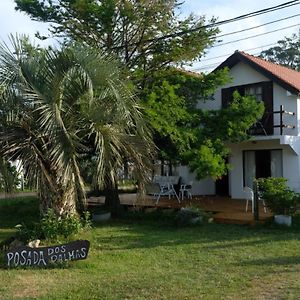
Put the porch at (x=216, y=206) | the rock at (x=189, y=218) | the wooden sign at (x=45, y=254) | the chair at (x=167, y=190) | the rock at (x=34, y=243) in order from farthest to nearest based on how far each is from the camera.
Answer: the chair at (x=167, y=190) → the porch at (x=216, y=206) → the rock at (x=189, y=218) → the rock at (x=34, y=243) → the wooden sign at (x=45, y=254)

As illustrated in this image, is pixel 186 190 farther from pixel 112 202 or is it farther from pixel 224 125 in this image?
pixel 224 125

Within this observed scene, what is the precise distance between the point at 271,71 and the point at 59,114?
35.5 feet

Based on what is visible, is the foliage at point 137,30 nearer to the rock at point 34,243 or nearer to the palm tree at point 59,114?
the palm tree at point 59,114

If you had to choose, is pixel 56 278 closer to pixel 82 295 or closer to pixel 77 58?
pixel 82 295

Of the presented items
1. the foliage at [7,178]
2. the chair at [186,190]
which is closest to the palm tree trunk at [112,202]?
the chair at [186,190]

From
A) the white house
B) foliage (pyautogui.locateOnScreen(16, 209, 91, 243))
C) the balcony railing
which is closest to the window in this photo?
the white house

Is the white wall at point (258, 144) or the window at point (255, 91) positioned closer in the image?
the white wall at point (258, 144)

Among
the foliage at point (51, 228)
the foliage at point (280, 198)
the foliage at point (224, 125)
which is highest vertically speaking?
the foliage at point (224, 125)

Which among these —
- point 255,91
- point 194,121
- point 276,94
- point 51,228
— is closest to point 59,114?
point 51,228

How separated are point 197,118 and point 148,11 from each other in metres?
3.52

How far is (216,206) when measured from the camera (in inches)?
647

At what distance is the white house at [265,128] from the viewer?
17.5 meters

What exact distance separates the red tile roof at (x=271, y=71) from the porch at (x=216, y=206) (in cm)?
436

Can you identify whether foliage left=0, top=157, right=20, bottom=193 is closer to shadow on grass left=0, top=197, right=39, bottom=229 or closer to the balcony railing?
shadow on grass left=0, top=197, right=39, bottom=229
